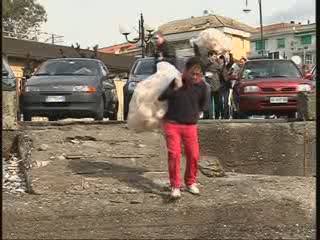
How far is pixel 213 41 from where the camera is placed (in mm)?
10805

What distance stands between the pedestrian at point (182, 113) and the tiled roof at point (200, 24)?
A: 46.1 m

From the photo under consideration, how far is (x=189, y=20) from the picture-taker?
216 feet

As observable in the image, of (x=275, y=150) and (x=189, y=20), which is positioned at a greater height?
(x=189, y=20)

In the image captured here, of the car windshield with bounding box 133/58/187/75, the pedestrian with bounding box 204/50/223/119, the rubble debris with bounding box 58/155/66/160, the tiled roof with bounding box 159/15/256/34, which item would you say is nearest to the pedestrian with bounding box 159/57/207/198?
the rubble debris with bounding box 58/155/66/160

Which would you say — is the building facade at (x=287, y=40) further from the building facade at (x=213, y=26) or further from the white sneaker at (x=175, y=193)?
the white sneaker at (x=175, y=193)

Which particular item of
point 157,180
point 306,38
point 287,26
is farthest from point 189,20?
point 157,180

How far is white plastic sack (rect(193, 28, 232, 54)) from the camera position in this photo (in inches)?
422

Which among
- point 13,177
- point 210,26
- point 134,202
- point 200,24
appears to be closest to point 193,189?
point 134,202

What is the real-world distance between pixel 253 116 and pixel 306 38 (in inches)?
2627

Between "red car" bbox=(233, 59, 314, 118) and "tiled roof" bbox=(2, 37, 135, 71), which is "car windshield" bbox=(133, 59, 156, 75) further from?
"tiled roof" bbox=(2, 37, 135, 71)

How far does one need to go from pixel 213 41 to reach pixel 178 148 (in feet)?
12.5

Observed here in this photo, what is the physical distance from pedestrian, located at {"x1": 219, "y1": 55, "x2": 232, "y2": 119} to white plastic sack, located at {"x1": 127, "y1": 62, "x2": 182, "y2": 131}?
5.07 meters

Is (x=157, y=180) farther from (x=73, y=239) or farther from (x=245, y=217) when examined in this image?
(x=73, y=239)

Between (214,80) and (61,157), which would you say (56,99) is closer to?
(214,80)
